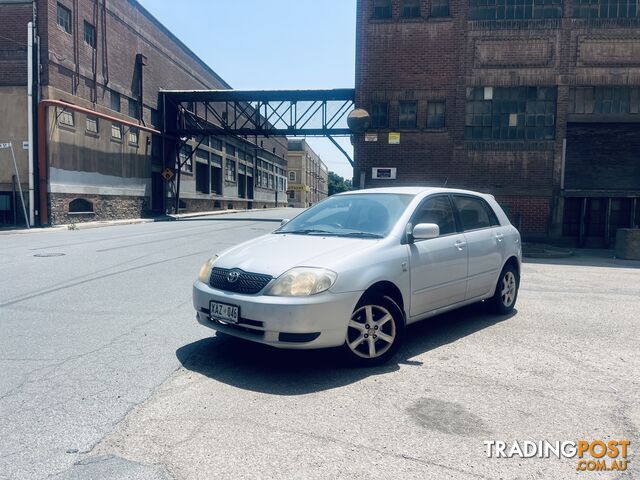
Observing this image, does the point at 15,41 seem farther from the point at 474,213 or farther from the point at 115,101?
the point at 474,213

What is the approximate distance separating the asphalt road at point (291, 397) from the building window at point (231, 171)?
141 feet

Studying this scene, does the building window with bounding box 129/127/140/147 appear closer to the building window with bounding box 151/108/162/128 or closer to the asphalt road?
the building window with bounding box 151/108/162/128

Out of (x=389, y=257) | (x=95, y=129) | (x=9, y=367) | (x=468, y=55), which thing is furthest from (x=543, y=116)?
(x=95, y=129)

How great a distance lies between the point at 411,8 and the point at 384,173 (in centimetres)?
632

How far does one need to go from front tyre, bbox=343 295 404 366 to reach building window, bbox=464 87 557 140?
16.0 metres

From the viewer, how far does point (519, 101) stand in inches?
729

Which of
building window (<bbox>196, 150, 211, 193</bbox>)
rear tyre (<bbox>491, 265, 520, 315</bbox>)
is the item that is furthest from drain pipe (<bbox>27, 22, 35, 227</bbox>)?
rear tyre (<bbox>491, 265, 520, 315</bbox>)

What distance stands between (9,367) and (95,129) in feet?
79.4

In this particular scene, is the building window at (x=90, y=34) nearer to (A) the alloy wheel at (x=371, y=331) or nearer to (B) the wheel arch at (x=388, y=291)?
(B) the wheel arch at (x=388, y=291)

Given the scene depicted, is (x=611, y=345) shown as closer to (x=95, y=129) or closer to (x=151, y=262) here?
(x=151, y=262)

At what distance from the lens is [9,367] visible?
4188mm

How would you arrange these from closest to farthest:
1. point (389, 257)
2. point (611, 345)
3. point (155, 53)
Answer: point (389, 257) < point (611, 345) < point (155, 53)

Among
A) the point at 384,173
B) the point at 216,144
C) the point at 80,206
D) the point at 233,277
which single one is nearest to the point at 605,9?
the point at 384,173

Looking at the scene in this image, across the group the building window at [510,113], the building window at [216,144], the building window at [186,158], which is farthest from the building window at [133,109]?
the building window at [510,113]
